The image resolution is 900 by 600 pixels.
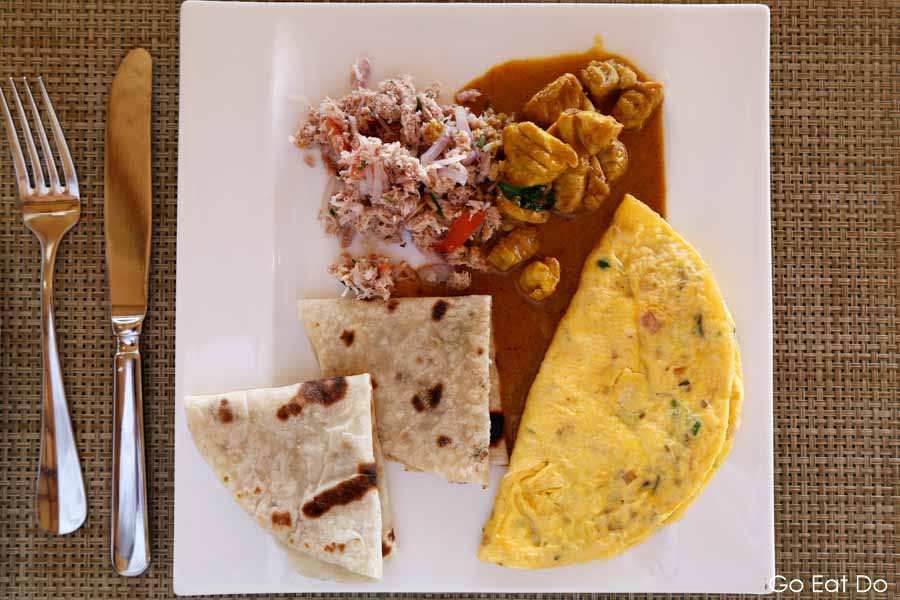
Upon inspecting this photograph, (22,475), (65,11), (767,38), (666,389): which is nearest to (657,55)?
(767,38)

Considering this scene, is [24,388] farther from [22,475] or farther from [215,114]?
[215,114]

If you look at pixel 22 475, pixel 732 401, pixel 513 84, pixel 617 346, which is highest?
pixel 513 84

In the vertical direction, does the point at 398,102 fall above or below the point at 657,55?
below

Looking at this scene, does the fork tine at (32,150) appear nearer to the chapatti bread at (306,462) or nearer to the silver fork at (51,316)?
the silver fork at (51,316)

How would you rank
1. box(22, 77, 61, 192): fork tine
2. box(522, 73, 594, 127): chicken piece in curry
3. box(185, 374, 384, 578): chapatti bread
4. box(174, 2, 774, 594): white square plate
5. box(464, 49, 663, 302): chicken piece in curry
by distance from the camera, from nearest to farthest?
box(185, 374, 384, 578): chapatti bread → box(464, 49, 663, 302): chicken piece in curry → box(522, 73, 594, 127): chicken piece in curry → box(174, 2, 774, 594): white square plate → box(22, 77, 61, 192): fork tine

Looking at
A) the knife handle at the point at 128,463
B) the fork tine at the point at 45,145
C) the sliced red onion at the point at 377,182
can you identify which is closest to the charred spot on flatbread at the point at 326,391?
the sliced red onion at the point at 377,182

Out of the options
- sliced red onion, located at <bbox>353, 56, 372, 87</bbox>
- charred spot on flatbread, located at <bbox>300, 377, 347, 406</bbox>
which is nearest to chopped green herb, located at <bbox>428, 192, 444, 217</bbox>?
sliced red onion, located at <bbox>353, 56, 372, 87</bbox>

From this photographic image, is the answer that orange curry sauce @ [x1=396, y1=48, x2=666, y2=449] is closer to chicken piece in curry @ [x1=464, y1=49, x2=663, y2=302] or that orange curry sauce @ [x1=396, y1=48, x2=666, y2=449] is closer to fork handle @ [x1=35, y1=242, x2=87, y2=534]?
chicken piece in curry @ [x1=464, y1=49, x2=663, y2=302]

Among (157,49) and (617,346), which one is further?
(157,49)
